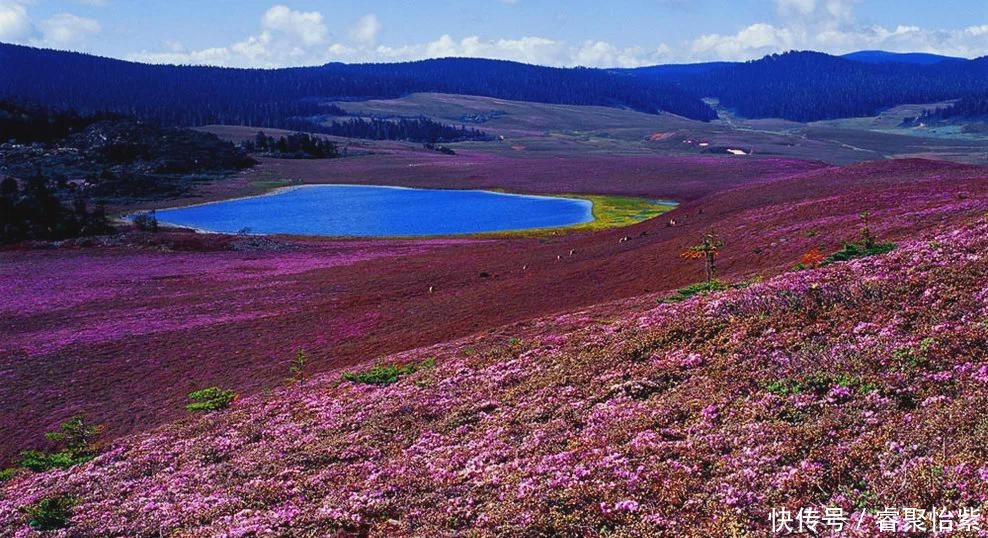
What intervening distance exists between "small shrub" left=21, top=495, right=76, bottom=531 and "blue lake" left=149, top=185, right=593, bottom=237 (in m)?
65.1

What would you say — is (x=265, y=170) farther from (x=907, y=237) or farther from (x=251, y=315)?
(x=907, y=237)

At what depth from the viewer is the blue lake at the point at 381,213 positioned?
82938 millimetres

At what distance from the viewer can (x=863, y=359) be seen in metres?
12.9

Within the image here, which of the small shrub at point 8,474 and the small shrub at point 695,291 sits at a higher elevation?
the small shrub at point 695,291

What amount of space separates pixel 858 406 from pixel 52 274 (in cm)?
5729

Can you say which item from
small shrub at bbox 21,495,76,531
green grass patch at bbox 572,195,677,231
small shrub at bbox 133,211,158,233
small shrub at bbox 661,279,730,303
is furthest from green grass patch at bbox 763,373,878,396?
small shrub at bbox 133,211,158,233

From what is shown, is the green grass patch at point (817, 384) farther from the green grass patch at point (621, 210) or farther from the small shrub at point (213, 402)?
the green grass patch at point (621, 210)

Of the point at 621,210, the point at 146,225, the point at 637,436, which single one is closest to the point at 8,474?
the point at 637,436

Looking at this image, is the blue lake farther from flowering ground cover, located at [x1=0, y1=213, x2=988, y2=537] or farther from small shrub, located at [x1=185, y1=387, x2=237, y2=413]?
flowering ground cover, located at [x1=0, y1=213, x2=988, y2=537]

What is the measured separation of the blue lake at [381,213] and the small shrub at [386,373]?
56.3m

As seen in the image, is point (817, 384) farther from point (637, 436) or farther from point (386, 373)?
point (386, 373)

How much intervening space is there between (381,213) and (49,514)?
8285cm

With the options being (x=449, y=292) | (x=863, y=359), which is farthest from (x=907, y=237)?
(x=449, y=292)

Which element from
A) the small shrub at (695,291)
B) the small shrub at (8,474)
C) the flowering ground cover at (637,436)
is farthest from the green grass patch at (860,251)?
the small shrub at (8,474)
